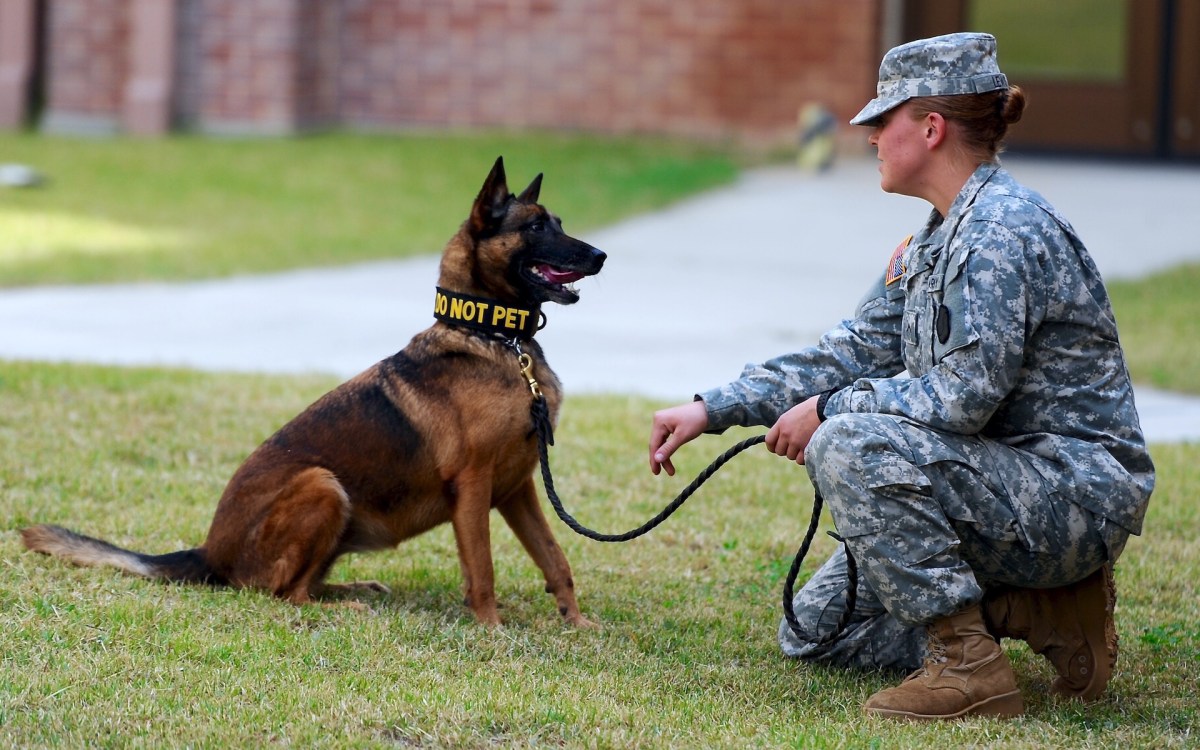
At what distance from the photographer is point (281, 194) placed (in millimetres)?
14500

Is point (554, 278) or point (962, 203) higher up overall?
point (962, 203)

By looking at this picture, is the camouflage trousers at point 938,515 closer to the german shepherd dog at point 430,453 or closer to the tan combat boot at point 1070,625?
the tan combat boot at point 1070,625

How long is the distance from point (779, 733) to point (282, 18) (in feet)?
46.2

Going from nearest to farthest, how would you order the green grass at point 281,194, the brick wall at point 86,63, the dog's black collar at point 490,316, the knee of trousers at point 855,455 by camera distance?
the knee of trousers at point 855,455, the dog's black collar at point 490,316, the green grass at point 281,194, the brick wall at point 86,63

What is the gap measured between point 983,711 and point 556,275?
1.78 metres

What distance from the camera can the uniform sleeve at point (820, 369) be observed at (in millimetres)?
3914

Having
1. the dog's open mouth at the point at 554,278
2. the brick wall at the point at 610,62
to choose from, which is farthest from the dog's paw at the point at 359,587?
the brick wall at the point at 610,62

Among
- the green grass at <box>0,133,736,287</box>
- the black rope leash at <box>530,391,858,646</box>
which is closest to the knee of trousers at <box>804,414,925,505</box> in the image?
the black rope leash at <box>530,391,858,646</box>

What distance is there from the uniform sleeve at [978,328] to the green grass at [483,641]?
808 millimetres

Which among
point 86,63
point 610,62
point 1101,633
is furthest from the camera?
point 86,63

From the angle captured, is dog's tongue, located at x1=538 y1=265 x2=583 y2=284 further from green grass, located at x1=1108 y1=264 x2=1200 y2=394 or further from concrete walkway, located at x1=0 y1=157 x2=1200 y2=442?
green grass, located at x1=1108 y1=264 x2=1200 y2=394

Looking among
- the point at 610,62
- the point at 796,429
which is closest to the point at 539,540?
the point at 796,429

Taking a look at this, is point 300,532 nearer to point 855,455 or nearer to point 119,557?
point 119,557

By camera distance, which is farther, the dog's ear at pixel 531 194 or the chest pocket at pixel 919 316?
the dog's ear at pixel 531 194
